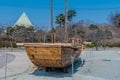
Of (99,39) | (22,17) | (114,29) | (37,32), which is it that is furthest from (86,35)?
(22,17)

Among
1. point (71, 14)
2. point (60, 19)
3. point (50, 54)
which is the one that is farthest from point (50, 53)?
point (71, 14)

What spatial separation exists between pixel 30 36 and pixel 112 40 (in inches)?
559

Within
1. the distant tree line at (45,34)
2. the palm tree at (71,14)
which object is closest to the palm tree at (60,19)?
the distant tree line at (45,34)

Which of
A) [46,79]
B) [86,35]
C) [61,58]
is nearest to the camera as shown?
[46,79]

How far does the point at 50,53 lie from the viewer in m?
9.27

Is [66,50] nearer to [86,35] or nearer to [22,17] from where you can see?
[86,35]

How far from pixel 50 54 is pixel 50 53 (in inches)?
1.6

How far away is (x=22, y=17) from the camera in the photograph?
177 ft

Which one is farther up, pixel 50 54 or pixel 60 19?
pixel 60 19

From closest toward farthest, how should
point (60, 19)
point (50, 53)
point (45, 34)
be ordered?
point (50, 53), point (45, 34), point (60, 19)

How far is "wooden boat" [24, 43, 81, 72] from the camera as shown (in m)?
9.16

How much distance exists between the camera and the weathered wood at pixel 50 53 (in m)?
9.16

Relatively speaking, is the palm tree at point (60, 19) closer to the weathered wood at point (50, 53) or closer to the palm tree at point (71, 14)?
the palm tree at point (71, 14)

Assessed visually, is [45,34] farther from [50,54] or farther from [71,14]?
[50,54]
